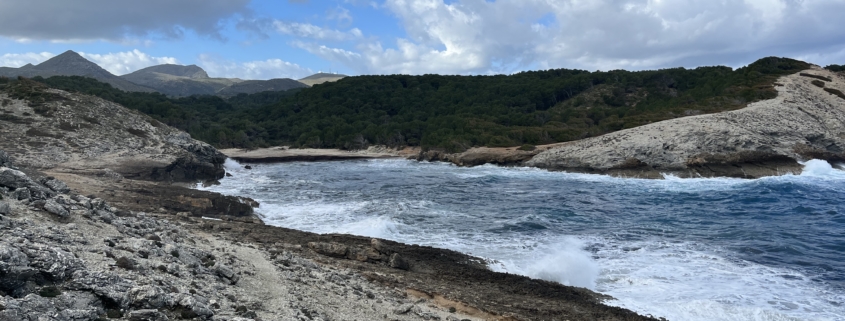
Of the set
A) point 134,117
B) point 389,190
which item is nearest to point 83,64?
point 134,117

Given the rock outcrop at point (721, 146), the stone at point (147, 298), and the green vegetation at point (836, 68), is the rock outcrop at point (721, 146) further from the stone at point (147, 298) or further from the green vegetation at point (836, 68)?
the stone at point (147, 298)

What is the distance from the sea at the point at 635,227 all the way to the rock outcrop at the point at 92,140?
250 cm

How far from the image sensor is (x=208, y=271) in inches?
271

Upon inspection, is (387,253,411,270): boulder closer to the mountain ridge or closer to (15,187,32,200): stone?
(15,187,32,200): stone

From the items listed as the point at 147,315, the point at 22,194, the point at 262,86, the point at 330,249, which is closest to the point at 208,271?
the point at 147,315

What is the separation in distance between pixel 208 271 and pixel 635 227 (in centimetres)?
1352

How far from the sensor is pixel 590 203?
2105cm

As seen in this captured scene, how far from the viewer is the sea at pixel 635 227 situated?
34.0 ft

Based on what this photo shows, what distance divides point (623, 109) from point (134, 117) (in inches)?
1739

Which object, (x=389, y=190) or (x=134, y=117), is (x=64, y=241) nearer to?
(x=389, y=190)

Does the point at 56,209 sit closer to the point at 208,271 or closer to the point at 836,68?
the point at 208,271

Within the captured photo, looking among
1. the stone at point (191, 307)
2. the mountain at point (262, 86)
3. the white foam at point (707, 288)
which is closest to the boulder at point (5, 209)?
the stone at point (191, 307)

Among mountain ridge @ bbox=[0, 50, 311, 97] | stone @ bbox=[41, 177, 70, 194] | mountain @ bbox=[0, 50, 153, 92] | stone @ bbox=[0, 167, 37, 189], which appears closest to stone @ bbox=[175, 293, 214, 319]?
stone @ bbox=[0, 167, 37, 189]

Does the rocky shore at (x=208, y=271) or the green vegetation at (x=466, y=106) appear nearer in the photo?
the rocky shore at (x=208, y=271)
